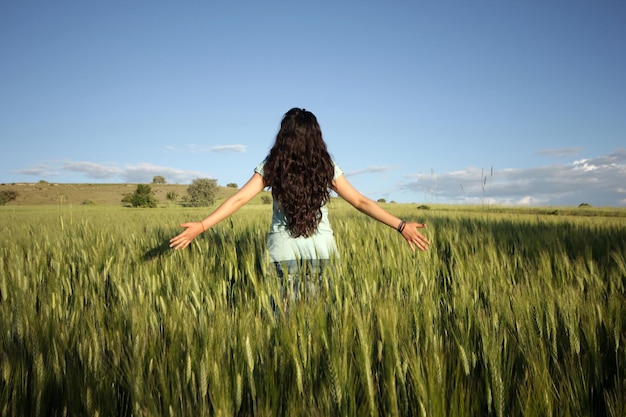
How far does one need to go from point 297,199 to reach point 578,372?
214 cm

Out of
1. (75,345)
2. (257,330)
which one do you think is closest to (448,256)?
(257,330)

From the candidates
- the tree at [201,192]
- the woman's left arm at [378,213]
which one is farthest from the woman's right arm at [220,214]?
the tree at [201,192]

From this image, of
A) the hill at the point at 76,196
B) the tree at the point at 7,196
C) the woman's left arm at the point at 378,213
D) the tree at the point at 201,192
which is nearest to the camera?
the woman's left arm at the point at 378,213

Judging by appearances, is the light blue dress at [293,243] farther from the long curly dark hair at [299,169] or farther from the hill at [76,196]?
the hill at [76,196]

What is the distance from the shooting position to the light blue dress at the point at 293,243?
3027mm

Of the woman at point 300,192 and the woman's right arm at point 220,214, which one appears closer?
the woman's right arm at point 220,214

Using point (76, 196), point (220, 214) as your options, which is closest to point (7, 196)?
point (76, 196)

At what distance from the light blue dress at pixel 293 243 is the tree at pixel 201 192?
32191mm

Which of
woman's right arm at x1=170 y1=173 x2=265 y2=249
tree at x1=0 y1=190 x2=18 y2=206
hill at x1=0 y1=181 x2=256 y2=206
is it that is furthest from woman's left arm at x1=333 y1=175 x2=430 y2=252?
tree at x1=0 y1=190 x2=18 y2=206

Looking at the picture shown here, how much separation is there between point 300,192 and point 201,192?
33621 millimetres

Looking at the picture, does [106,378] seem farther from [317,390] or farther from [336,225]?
[336,225]

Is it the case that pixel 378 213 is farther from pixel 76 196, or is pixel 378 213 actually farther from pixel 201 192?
pixel 76 196

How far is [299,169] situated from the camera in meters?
3.05

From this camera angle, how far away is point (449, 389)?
1.16 m
